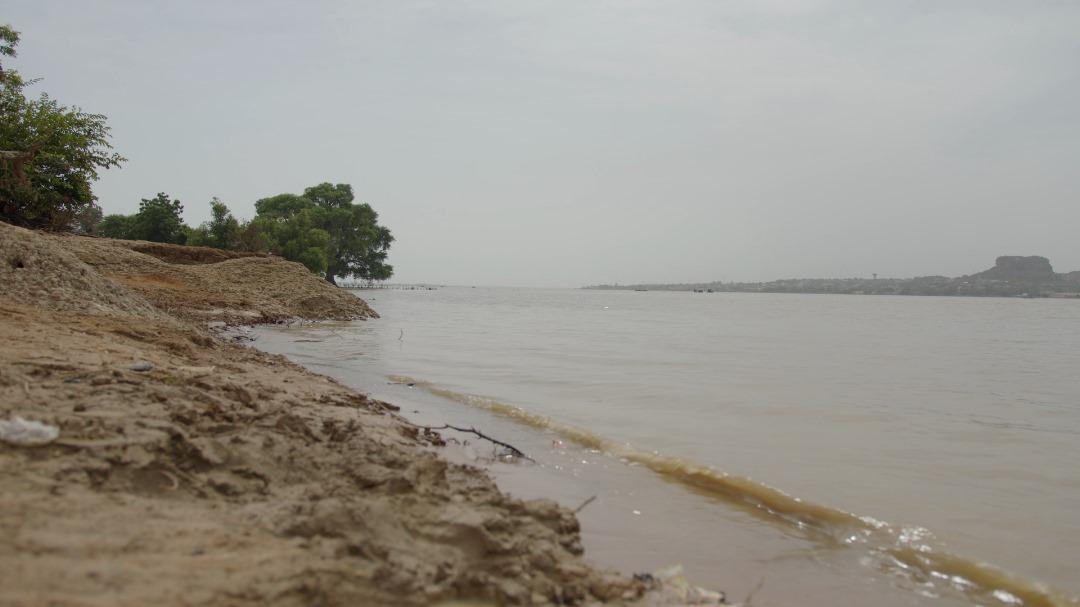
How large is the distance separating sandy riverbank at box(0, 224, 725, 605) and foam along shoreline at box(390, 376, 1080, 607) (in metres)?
1.64

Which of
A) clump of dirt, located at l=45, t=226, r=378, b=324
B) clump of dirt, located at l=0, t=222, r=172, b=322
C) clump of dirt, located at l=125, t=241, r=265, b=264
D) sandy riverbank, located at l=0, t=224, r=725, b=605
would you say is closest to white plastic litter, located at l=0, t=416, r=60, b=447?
sandy riverbank, located at l=0, t=224, r=725, b=605

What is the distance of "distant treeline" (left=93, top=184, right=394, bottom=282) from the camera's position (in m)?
36.3

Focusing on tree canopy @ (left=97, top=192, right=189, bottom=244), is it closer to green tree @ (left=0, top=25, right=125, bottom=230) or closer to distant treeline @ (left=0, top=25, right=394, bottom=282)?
distant treeline @ (left=0, top=25, right=394, bottom=282)

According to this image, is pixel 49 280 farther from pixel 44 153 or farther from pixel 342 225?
pixel 342 225

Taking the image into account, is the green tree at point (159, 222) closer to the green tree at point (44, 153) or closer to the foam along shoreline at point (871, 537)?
the green tree at point (44, 153)

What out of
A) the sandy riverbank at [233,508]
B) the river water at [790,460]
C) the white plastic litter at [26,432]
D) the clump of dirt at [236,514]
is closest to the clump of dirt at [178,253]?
the river water at [790,460]

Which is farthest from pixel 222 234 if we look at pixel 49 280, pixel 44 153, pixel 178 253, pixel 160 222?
pixel 49 280

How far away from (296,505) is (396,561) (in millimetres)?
575

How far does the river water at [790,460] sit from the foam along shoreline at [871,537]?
16 mm

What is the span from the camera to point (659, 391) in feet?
27.6

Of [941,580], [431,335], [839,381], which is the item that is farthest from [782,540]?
[431,335]

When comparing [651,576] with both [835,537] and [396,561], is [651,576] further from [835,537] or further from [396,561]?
[835,537]

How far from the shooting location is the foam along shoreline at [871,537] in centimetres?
312

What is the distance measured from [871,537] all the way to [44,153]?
17.3m
